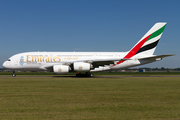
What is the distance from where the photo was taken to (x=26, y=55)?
102 feet

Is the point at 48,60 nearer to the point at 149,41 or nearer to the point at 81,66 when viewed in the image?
the point at 81,66

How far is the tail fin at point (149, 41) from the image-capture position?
31.5 metres

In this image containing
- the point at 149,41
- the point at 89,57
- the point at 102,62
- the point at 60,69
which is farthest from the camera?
the point at 89,57

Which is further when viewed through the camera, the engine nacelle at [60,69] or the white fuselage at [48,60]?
the white fuselage at [48,60]

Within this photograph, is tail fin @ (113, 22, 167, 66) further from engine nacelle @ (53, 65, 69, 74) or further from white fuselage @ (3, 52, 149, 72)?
engine nacelle @ (53, 65, 69, 74)

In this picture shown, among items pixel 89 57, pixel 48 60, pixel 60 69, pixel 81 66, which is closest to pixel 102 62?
pixel 81 66

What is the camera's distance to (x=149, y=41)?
31.6m

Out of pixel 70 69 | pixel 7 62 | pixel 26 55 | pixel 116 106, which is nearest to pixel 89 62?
pixel 70 69

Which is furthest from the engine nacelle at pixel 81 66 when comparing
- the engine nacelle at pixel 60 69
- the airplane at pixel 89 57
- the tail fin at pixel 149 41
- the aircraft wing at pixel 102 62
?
the tail fin at pixel 149 41

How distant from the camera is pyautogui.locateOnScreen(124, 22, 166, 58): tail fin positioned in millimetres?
31500

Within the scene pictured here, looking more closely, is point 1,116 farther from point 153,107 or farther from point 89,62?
point 89,62

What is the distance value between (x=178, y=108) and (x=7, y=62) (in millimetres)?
30421

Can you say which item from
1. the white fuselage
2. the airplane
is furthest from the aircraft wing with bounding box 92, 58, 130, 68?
the white fuselage

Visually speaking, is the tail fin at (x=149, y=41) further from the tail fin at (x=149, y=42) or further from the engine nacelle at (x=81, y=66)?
the engine nacelle at (x=81, y=66)
